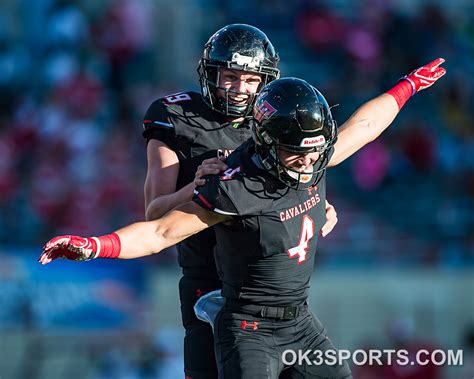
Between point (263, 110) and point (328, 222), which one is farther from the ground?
point (263, 110)

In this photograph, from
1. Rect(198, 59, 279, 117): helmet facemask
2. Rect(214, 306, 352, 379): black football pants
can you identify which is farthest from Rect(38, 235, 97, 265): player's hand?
Rect(198, 59, 279, 117): helmet facemask

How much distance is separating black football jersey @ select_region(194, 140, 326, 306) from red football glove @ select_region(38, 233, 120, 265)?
1.50 feet

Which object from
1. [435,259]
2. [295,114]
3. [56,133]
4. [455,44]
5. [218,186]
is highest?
[455,44]

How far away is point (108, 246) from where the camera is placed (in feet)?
14.8

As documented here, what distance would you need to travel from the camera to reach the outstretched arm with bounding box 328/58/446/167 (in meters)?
5.27

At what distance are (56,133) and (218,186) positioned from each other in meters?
7.34

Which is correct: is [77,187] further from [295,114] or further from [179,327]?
[295,114]

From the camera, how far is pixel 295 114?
4730 mm

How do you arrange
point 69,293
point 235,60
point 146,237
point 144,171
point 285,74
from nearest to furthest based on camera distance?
point 146,237 → point 235,60 → point 69,293 → point 144,171 → point 285,74

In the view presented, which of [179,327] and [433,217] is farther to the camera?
[433,217]

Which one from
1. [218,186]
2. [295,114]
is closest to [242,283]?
[218,186]

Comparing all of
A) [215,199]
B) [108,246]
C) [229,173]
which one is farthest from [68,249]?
[229,173]

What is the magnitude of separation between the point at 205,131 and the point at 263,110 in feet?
1.89

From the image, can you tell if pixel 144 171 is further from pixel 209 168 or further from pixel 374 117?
pixel 209 168
